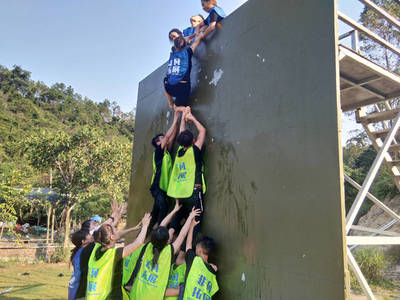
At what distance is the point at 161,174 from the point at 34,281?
8.20m

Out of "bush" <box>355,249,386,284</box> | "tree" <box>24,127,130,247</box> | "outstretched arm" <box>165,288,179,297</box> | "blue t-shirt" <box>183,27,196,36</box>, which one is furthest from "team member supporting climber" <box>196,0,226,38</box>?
"tree" <box>24,127,130,247</box>

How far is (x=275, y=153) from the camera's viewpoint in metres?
2.28

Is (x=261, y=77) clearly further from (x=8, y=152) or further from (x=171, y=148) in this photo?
(x=8, y=152)

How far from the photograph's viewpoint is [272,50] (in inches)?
97.4

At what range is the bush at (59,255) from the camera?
42.5ft

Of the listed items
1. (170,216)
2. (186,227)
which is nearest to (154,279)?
(186,227)

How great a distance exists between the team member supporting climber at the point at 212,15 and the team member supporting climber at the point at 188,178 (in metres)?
1.08

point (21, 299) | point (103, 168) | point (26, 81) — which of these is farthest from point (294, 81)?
point (26, 81)

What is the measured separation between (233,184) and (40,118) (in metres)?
40.7

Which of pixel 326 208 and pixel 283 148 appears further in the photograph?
pixel 283 148

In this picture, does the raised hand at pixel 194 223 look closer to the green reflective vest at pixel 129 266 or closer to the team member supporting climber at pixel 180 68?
the green reflective vest at pixel 129 266

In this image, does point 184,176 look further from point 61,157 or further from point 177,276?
point 61,157

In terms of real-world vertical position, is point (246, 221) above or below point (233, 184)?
below

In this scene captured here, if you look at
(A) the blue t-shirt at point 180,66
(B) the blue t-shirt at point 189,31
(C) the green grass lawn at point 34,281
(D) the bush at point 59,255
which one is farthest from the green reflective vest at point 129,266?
(D) the bush at point 59,255
